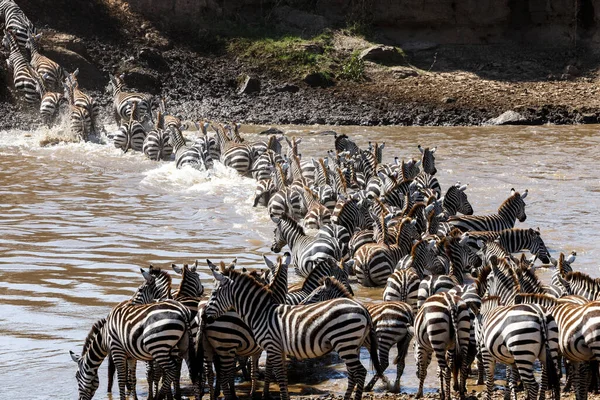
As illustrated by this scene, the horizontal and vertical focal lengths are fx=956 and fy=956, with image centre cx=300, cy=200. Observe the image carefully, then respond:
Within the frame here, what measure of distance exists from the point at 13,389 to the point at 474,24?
96.5ft

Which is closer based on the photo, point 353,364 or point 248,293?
point 353,364

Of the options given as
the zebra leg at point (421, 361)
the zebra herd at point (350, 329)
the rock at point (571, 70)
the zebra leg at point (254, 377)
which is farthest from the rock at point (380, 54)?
the zebra leg at point (421, 361)

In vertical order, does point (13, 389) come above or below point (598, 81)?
below

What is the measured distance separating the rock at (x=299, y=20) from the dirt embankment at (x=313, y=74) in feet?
1.85

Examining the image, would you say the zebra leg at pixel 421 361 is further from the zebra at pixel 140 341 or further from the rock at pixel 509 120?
the rock at pixel 509 120

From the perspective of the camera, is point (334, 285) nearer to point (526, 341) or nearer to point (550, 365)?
point (526, 341)

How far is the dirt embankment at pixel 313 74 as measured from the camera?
100 ft

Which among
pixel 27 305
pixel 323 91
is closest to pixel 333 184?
pixel 27 305

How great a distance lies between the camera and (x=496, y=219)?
15.9m

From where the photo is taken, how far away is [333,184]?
18.5 metres

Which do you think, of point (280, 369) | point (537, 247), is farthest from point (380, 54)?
point (280, 369)

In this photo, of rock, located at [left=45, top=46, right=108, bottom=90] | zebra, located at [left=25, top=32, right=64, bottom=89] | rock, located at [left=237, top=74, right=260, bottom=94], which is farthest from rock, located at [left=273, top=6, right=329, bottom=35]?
zebra, located at [left=25, top=32, right=64, bottom=89]

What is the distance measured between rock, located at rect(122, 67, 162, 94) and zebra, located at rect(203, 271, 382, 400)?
886 inches

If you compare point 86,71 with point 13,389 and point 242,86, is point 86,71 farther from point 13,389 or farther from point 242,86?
point 13,389
